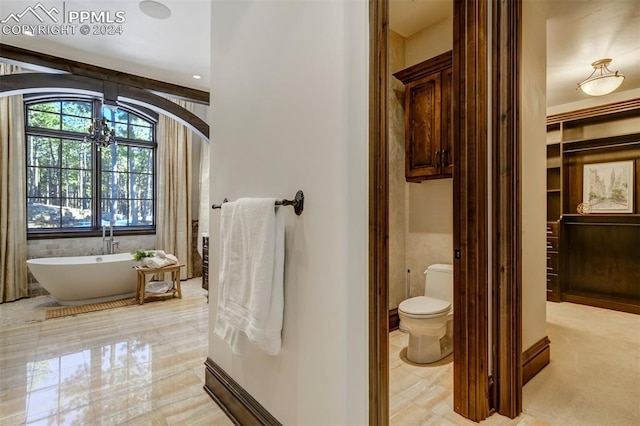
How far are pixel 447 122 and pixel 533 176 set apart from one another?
94 centimetres

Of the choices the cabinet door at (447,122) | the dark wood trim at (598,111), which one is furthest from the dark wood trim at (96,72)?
the dark wood trim at (598,111)

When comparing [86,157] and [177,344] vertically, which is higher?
[86,157]

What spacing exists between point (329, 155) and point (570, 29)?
11.0 feet

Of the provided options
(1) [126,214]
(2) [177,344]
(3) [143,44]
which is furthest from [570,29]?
(1) [126,214]

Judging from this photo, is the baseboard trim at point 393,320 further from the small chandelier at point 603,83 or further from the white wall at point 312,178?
the small chandelier at point 603,83

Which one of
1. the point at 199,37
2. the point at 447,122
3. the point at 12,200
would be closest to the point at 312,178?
the point at 447,122

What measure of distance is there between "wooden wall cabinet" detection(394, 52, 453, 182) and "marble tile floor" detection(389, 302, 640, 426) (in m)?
1.63

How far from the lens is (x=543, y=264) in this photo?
7.65 feet

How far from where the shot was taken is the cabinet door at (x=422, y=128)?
2.91 m

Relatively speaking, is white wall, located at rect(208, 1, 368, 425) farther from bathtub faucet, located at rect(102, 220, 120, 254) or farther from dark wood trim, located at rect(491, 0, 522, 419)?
bathtub faucet, located at rect(102, 220, 120, 254)

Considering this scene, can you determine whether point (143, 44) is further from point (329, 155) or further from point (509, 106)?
point (509, 106)

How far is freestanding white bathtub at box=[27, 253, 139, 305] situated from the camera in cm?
380

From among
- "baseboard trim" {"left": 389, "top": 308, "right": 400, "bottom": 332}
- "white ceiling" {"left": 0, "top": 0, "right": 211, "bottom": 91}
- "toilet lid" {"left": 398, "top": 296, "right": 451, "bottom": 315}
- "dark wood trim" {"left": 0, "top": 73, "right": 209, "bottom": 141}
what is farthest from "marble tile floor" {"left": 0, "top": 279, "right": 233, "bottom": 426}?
"white ceiling" {"left": 0, "top": 0, "right": 211, "bottom": 91}

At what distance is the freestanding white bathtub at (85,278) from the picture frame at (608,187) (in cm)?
601
